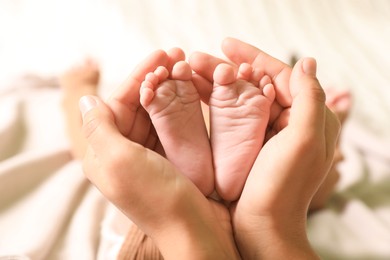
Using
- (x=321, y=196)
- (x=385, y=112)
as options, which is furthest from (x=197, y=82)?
(x=385, y=112)

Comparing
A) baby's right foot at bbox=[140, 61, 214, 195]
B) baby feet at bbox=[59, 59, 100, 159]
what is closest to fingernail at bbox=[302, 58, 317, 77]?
baby's right foot at bbox=[140, 61, 214, 195]

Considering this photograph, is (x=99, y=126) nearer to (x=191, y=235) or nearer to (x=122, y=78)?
(x=191, y=235)

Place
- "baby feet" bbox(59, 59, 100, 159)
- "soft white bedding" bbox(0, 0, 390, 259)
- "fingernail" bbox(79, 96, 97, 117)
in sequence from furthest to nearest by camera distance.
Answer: "baby feet" bbox(59, 59, 100, 159), "soft white bedding" bbox(0, 0, 390, 259), "fingernail" bbox(79, 96, 97, 117)

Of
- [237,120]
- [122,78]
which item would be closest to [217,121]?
[237,120]

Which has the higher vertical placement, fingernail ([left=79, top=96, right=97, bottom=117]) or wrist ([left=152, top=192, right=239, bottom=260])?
fingernail ([left=79, top=96, right=97, bottom=117])

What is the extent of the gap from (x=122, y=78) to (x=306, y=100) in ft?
2.62

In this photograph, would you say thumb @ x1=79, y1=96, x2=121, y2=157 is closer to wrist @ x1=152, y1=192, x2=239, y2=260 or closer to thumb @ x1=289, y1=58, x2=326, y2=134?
wrist @ x1=152, y1=192, x2=239, y2=260

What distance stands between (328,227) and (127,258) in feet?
1.22

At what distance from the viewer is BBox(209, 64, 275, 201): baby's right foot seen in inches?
26.0

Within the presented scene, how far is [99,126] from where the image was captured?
25.2 inches

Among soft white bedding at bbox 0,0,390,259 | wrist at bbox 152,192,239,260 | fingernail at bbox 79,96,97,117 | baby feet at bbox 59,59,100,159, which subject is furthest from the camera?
baby feet at bbox 59,59,100,159

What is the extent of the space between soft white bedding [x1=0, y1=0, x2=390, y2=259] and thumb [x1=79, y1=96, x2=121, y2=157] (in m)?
0.22

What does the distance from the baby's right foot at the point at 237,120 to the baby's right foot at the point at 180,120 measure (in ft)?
0.07

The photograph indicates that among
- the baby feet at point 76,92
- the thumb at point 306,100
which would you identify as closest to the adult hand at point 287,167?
the thumb at point 306,100
